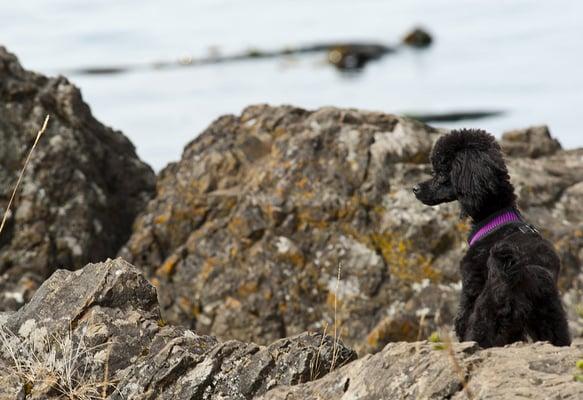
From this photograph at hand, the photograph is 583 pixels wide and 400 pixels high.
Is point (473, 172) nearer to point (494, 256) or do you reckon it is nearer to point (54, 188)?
point (494, 256)

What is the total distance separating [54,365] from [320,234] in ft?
13.2

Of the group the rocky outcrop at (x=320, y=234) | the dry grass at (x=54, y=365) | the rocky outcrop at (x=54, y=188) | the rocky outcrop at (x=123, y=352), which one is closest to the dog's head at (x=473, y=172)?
the rocky outcrop at (x=123, y=352)

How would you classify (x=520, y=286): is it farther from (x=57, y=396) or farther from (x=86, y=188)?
(x=86, y=188)

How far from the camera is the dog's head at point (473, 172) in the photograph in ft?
20.9

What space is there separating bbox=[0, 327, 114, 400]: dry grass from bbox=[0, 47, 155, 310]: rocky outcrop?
3370 mm

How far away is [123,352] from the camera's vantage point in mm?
5805

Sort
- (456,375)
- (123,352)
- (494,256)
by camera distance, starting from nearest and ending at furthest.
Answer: (456,375), (123,352), (494,256)

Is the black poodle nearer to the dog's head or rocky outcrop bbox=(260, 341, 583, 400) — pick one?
the dog's head

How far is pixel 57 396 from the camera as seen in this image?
5.48 meters

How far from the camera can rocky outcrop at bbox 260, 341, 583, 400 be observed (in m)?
4.41

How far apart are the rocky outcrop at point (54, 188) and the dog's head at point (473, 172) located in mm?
4185

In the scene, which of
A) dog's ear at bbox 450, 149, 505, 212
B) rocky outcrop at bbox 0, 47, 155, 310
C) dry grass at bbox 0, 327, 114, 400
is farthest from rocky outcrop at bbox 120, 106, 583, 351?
dry grass at bbox 0, 327, 114, 400

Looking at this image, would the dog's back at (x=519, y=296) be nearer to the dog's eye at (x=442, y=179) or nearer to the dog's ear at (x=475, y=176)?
the dog's ear at (x=475, y=176)

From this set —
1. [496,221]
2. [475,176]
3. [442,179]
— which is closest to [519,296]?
[496,221]
